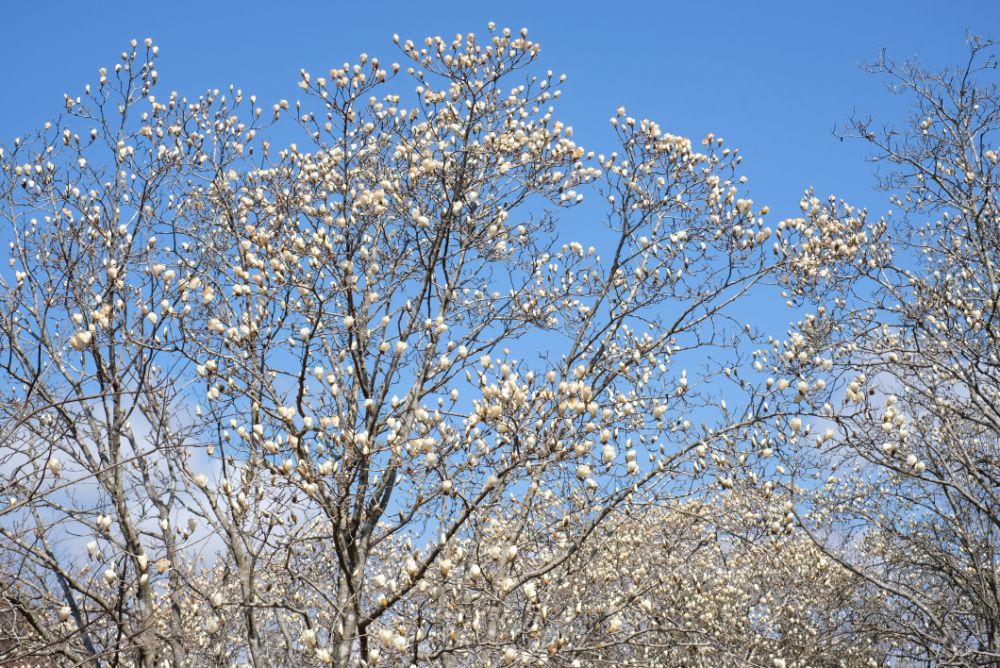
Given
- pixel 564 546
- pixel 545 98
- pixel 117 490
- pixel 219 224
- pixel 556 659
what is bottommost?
pixel 556 659

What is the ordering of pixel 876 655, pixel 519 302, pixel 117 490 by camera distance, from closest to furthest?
1. pixel 117 490
2. pixel 519 302
3. pixel 876 655

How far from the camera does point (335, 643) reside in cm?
669

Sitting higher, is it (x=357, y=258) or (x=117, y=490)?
(x=357, y=258)

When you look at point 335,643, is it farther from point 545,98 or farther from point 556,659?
point 545,98

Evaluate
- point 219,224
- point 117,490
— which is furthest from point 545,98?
point 117,490

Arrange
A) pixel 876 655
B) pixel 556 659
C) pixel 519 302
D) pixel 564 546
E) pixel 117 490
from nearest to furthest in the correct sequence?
1. pixel 556 659
2. pixel 117 490
3. pixel 564 546
4. pixel 519 302
5. pixel 876 655

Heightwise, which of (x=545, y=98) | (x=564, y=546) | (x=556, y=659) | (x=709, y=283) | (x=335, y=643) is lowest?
(x=556, y=659)

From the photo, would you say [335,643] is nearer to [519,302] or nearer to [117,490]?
[117,490]

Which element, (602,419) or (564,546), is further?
(564,546)

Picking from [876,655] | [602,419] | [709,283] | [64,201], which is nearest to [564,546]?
[602,419]

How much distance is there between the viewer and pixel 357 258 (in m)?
8.19

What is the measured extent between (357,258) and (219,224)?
172 centimetres

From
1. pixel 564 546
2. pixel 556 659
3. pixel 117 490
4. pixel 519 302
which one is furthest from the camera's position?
pixel 519 302

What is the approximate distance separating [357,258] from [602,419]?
315cm
